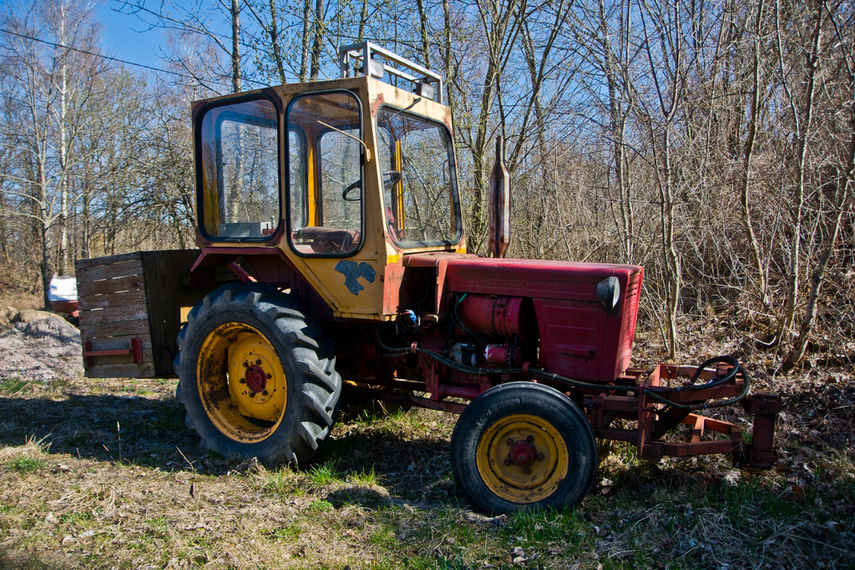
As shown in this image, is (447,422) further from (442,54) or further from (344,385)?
(442,54)

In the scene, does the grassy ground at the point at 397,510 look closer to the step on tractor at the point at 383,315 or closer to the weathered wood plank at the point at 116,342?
the step on tractor at the point at 383,315

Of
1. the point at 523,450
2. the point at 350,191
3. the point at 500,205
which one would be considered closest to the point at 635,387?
the point at 523,450

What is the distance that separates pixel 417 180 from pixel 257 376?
5.85 ft

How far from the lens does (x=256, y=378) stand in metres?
4.07

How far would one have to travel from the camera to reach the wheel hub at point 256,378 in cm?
405

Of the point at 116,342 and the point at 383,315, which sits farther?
the point at 116,342

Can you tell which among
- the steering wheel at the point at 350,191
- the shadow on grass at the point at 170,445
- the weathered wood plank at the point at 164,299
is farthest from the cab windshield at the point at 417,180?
the weathered wood plank at the point at 164,299

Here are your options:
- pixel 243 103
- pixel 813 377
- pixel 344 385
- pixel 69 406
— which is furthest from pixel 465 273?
pixel 69 406

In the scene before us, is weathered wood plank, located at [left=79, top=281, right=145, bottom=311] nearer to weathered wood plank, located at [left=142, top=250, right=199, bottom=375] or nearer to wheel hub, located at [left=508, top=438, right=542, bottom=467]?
weathered wood plank, located at [left=142, top=250, right=199, bottom=375]

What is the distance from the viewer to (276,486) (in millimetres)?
3547

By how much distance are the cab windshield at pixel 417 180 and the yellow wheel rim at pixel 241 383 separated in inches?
49.5

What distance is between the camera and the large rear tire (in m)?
3.65

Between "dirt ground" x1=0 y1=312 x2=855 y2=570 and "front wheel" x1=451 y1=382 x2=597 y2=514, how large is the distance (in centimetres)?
13

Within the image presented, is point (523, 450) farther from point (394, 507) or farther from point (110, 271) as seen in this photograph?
point (110, 271)
